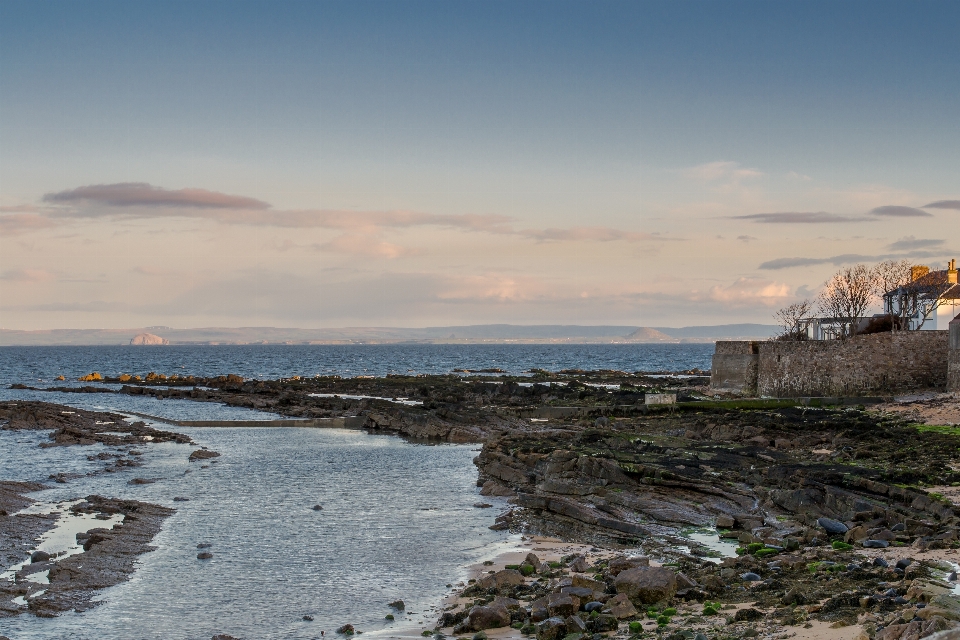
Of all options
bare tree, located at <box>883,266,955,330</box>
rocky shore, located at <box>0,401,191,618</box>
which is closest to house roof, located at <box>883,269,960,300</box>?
bare tree, located at <box>883,266,955,330</box>

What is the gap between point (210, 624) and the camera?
1377 cm

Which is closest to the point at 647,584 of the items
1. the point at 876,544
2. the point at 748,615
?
the point at 748,615

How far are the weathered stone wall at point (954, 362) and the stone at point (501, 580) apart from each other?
36.1 m

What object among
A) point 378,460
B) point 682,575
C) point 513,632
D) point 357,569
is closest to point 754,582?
point 682,575

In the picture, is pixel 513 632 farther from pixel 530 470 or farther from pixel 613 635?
pixel 530 470

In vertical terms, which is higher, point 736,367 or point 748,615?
point 736,367

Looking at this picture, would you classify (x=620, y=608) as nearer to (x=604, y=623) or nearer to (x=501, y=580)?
(x=604, y=623)

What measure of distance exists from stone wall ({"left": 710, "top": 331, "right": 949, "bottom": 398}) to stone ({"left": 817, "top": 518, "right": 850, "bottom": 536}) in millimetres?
32340

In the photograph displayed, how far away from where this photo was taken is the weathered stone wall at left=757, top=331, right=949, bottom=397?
1850 inches

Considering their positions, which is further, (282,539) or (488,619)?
(282,539)

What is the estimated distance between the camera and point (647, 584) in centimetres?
1363

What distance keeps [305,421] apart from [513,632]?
41170 millimetres

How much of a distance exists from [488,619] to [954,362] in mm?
38802

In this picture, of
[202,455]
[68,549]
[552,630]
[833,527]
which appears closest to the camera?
[552,630]
